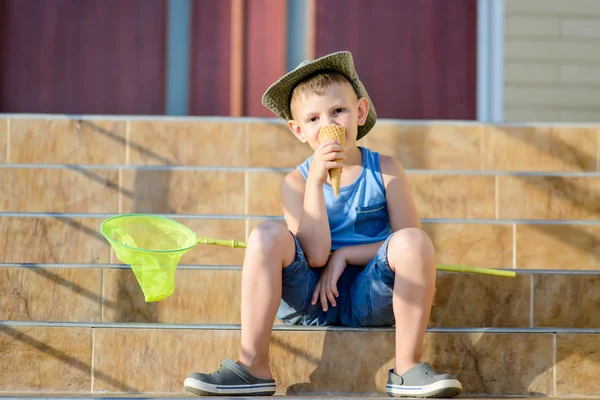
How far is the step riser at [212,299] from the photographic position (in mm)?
2990

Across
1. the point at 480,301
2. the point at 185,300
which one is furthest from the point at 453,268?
the point at 185,300

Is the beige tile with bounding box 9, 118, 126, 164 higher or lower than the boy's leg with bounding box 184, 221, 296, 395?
higher

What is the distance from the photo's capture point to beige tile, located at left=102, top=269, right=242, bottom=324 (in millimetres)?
3039

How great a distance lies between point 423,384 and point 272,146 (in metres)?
1.74

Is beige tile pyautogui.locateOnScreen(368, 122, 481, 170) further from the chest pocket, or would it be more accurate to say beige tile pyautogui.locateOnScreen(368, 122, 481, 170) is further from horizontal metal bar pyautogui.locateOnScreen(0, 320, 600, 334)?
horizontal metal bar pyautogui.locateOnScreen(0, 320, 600, 334)

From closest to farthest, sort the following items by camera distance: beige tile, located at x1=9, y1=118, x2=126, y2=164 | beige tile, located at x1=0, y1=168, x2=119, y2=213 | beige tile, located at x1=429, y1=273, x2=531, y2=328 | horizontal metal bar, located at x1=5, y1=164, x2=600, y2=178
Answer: beige tile, located at x1=429, y1=273, x2=531, y2=328
beige tile, located at x1=0, y1=168, x2=119, y2=213
horizontal metal bar, located at x1=5, y1=164, x2=600, y2=178
beige tile, located at x1=9, y1=118, x2=126, y2=164

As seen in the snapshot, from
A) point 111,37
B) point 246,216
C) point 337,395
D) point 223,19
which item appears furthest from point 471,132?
point 111,37

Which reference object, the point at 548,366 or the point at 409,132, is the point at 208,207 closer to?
the point at 409,132

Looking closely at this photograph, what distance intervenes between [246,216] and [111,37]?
86.1 inches

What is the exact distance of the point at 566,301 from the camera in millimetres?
3006

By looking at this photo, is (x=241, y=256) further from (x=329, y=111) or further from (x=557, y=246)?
(x=557, y=246)

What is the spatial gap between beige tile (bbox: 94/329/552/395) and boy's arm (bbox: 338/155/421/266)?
0.24 meters

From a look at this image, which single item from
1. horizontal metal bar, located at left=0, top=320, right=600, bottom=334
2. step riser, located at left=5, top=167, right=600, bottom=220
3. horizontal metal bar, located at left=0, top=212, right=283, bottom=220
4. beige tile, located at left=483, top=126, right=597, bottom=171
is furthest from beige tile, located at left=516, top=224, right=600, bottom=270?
horizontal metal bar, located at left=0, top=212, right=283, bottom=220

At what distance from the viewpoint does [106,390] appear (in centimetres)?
272
